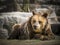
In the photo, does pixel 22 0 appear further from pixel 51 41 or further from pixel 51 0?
pixel 51 41

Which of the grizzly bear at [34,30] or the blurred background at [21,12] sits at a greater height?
the blurred background at [21,12]

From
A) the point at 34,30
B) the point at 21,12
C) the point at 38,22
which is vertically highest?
the point at 21,12

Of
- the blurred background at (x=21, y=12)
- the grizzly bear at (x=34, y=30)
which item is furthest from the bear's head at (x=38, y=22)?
the blurred background at (x=21, y=12)

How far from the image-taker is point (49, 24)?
345 centimetres

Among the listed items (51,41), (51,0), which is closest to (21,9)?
(51,0)

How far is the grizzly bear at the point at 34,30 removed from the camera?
3.41m

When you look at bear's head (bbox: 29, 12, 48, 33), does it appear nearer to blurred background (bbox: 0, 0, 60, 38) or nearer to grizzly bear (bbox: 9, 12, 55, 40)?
grizzly bear (bbox: 9, 12, 55, 40)

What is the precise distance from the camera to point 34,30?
3.43 metres

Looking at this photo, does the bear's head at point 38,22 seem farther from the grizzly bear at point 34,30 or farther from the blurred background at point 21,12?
the blurred background at point 21,12

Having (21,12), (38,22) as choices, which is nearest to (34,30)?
(38,22)

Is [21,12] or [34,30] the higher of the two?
[21,12]

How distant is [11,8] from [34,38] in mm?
838

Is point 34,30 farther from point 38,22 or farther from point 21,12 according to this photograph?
point 21,12

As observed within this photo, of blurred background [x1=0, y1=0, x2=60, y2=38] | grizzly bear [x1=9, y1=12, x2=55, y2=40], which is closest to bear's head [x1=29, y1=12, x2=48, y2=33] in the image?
grizzly bear [x1=9, y1=12, x2=55, y2=40]
